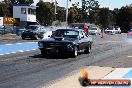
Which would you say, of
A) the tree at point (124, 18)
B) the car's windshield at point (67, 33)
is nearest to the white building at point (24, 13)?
the tree at point (124, 18)

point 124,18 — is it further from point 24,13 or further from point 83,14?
point 24,13

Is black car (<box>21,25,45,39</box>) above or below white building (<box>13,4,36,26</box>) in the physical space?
below

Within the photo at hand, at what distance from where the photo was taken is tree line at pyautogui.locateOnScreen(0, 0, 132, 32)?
9650cm

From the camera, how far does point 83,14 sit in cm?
12975

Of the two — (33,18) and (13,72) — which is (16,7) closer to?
(33,18)

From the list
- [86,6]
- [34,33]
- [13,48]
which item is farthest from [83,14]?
[13,48]

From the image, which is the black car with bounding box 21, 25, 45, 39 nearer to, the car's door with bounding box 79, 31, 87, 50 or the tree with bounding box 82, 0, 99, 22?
the car's door with bounding box 79, 31, 87, 50

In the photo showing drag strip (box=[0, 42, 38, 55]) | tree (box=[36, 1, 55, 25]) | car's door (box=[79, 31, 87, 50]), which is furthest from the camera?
tree (box=[36, 1, 55, 25])

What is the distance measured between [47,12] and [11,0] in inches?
769

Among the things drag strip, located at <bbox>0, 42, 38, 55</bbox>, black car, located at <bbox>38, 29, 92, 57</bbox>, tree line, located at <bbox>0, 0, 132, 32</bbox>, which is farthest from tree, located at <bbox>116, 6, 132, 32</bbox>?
black car, located at <bbox>38, 29, 92, 57</bbox>

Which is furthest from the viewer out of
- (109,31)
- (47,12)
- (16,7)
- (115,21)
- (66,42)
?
(115,21)

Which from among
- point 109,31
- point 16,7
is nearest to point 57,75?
point 109,31

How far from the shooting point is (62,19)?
117m

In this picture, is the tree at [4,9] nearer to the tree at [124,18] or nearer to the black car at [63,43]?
the tree at [124,18]
